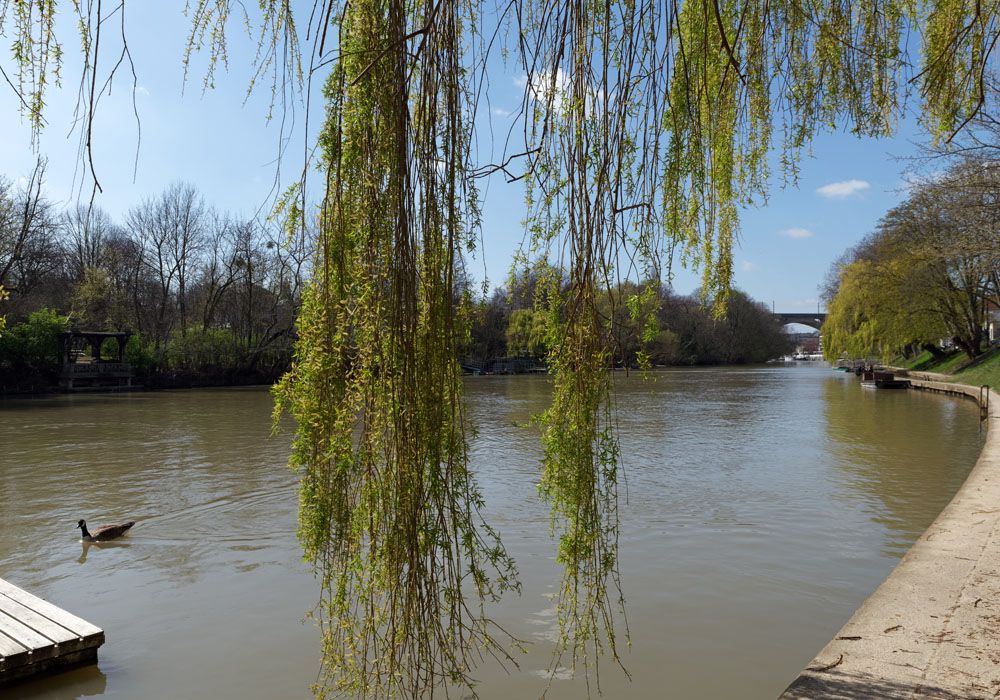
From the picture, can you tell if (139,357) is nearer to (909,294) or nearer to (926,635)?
(909,294)

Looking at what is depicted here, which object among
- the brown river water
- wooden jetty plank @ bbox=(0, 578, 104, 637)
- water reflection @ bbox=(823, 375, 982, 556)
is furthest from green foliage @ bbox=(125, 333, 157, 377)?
wooden jetty plank @ bbox=(0, 578, 104, 637)

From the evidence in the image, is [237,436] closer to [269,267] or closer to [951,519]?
[951,519]

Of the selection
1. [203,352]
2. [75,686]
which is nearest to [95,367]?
[203,352]

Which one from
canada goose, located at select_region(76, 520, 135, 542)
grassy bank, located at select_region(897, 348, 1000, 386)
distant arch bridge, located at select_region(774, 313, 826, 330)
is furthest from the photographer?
distant arch bridge, located at select_region(774, 313, 826, 330)

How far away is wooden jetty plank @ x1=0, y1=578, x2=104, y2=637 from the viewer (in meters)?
4.15

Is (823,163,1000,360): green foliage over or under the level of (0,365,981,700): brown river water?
over

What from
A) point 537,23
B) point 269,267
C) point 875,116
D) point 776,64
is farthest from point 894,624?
point 269,267

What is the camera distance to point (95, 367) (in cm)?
2948

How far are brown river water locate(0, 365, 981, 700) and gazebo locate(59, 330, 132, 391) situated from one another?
1529 cm

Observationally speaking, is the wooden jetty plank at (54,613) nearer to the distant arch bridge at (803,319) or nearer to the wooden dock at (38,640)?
the wooden dock at (38,640)

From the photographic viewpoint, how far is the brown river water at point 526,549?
4.34m

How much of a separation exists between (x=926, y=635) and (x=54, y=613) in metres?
4.78

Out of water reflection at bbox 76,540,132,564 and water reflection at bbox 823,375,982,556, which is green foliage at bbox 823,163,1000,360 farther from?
water reflection at bbox 76,540,132,564

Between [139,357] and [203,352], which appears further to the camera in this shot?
[203,352]
